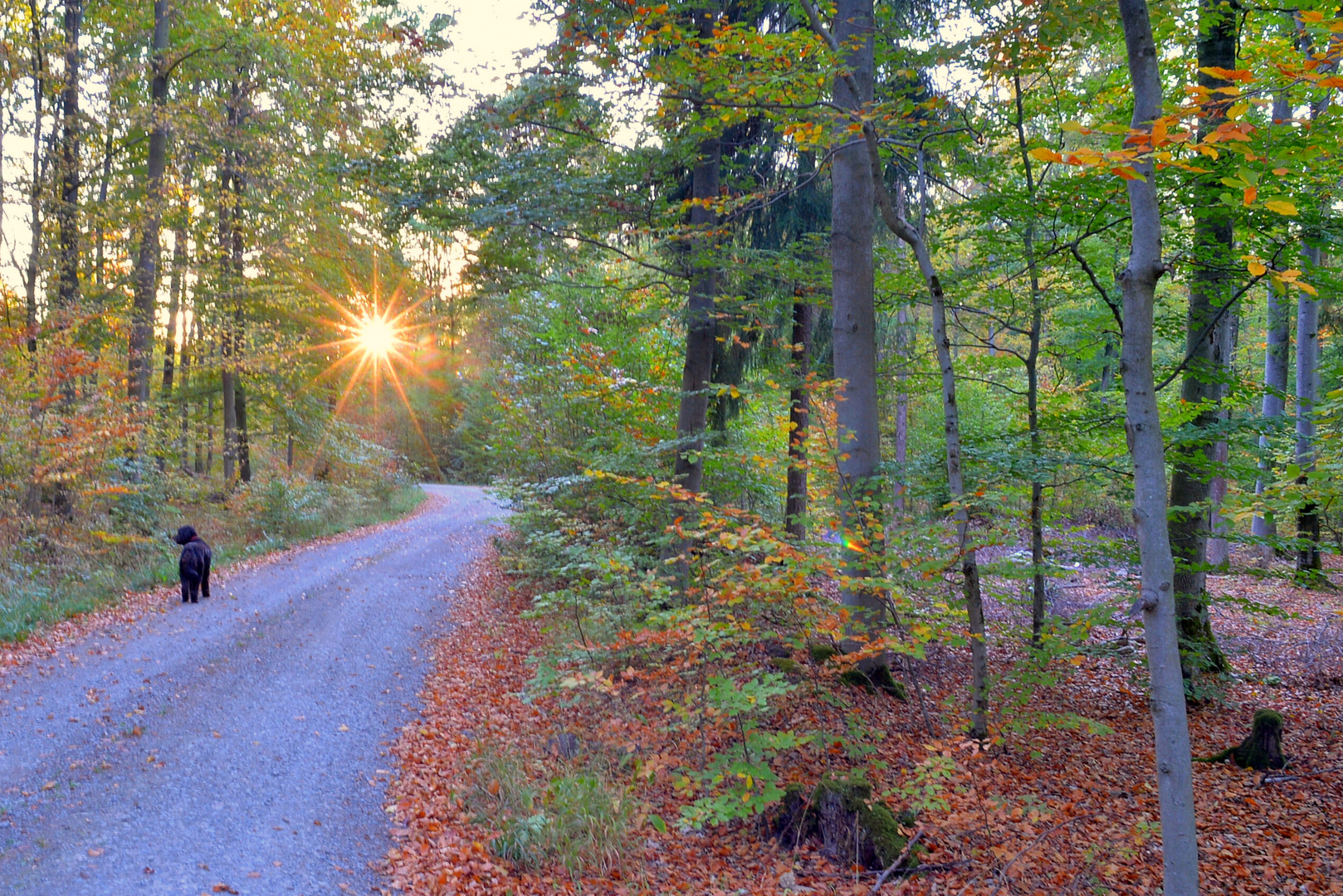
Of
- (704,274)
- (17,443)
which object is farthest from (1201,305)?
(17,443)

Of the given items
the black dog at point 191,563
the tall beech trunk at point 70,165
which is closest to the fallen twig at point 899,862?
the black dog at point 191,563

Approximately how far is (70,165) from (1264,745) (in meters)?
17.9

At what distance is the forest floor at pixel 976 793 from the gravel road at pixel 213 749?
1.50ft

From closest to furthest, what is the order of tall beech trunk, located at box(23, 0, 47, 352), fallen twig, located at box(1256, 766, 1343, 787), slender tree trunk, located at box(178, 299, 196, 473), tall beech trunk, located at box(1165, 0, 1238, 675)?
fallen twig, located at box(1256, 766, 1343, 787), tall beech trunk, located at box(1165, 0, 1238, 675), tall beech trunk, located at box(23, 0, 47, 352), slender tree trunk, located at box(178, 299, 196, 473)

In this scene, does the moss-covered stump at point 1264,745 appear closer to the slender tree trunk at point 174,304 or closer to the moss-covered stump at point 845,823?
the moss-covered stump at point 845,823

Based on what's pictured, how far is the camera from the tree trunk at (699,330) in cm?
967

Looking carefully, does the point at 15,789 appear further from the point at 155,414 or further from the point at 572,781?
the point at 155,414

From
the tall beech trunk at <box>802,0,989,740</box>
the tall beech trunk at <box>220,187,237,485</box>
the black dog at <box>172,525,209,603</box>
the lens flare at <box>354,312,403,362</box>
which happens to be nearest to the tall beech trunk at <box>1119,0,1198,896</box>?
the tall beech trunk at <box>802,0,989,740</box>

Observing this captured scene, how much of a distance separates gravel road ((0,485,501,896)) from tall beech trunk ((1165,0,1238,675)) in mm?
7265

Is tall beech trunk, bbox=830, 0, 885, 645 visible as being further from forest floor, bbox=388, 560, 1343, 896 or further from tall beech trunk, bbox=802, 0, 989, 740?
forest floor, bbox=388, 560, 1343, 896

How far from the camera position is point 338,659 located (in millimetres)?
8727

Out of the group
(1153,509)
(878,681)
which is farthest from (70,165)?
(1153,509)

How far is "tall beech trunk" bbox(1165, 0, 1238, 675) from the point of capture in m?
6.40

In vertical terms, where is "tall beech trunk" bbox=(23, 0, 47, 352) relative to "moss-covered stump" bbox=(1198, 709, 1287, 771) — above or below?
above
